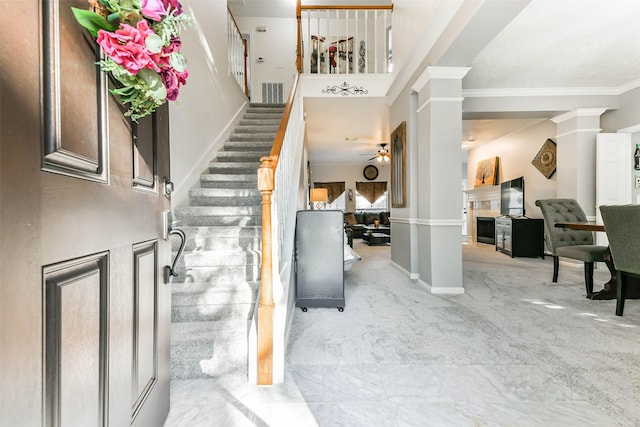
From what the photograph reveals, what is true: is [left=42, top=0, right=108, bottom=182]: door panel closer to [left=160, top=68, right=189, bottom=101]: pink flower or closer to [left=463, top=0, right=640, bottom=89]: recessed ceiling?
[left=160, top=68, right=189, bottom=101]: pink flower

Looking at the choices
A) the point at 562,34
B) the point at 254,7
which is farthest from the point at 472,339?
the point at 254,7

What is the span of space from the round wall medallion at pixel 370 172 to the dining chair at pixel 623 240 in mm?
8340

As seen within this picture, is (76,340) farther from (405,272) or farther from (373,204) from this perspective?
(373,204)

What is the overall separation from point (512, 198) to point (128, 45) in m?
6.79

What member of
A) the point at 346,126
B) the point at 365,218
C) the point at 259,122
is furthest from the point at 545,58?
the point at 365,218

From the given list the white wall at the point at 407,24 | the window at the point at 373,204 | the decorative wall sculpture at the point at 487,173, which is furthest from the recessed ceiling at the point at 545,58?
the window at the point at 373,204

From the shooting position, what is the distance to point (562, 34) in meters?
2.92

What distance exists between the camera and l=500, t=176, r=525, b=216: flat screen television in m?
5.67

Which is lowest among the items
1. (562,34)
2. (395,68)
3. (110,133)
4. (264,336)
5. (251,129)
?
(264,336)

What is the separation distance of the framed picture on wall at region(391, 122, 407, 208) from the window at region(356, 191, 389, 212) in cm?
601

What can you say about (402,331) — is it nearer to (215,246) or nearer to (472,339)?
(472,339)

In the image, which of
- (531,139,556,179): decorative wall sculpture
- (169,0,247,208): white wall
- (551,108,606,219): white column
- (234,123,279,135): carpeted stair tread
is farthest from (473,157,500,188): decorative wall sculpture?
(169,0,247,208): white wall

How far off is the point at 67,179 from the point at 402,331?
2.20 m

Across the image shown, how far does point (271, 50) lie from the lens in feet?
22.4
